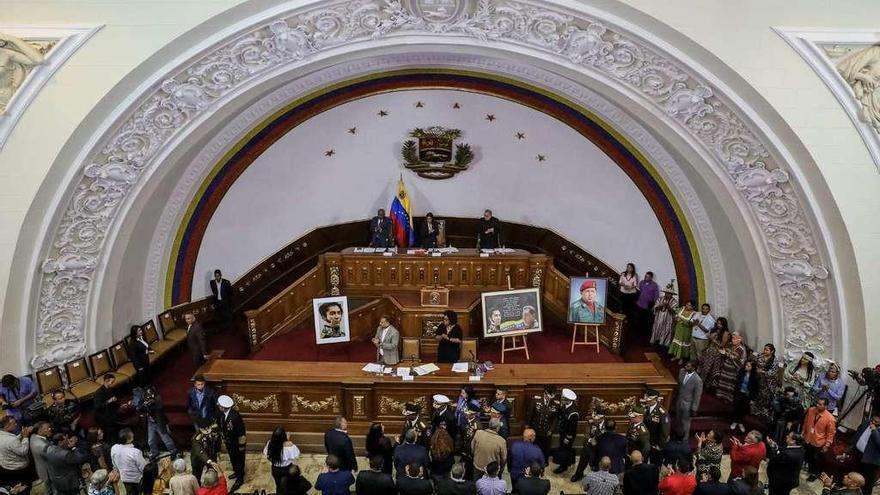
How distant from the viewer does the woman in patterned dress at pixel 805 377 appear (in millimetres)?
7805

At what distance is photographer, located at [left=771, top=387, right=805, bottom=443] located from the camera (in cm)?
734

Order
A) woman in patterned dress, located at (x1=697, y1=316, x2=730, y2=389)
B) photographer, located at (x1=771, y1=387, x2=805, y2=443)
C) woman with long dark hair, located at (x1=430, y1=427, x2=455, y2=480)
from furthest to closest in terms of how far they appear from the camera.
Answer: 1. woman in patterned dress, located at (x1=697, y1=316, x2=730, y2=389)
2. photographer, located at (x1=771, y1=387, x2=805, y2=443)
3. woman with long dark hair, located at (x1=430, y1=427, x2=455, y2=480)

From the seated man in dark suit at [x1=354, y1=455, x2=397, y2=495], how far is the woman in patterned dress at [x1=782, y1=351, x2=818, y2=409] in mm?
5798

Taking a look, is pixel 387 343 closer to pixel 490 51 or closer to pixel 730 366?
pixel 490 51

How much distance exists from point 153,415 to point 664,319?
8.68 metres

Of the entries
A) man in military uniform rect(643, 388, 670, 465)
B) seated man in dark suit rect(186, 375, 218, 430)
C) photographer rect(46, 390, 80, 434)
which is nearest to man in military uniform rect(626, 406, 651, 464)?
man in military uniform rect(643, 388, 670, 465)

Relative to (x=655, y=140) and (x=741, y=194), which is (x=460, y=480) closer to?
(x=741, y=194)

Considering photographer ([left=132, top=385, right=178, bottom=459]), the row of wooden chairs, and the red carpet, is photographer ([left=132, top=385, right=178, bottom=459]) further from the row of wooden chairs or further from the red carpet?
the red carpet

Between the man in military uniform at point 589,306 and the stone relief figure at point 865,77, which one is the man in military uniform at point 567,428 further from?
the stone relief figure at point 865,77

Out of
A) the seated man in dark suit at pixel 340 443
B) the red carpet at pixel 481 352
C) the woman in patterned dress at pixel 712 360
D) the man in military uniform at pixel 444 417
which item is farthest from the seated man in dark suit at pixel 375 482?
the woman in patterned dress at pixel 712 360

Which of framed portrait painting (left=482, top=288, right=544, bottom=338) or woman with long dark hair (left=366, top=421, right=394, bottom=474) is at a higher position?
framed portrait painting (left=482, top=288, right=544, bottom=338)

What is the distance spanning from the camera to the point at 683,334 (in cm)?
1019

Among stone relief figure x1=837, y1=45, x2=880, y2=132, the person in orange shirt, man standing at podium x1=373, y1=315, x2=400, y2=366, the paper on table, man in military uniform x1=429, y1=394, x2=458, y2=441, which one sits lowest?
the person in orange shirt

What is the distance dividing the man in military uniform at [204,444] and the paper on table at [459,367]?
3113 mm
